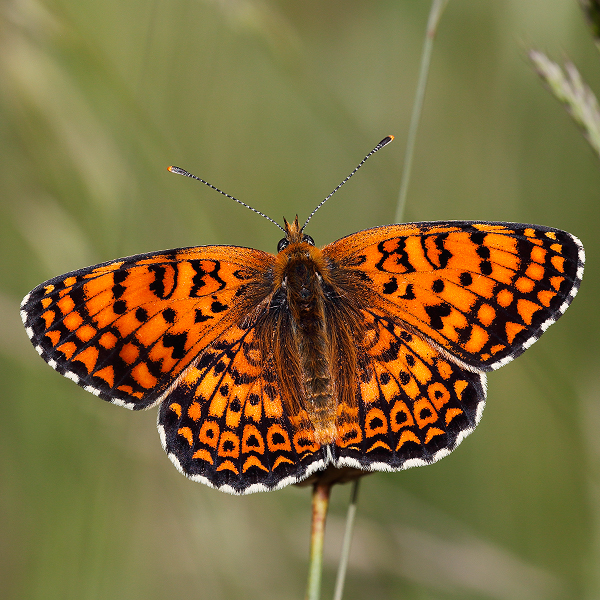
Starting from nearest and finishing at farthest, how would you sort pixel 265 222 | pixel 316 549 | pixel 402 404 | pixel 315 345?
pixel 316 549, pixel 402 404, pixel 315 345, pixel 265 222

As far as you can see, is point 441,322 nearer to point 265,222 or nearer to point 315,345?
point 315,345

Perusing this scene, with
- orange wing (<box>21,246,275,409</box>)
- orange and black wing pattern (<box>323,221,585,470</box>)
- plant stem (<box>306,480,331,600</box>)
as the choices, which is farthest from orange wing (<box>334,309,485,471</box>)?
orange wing (<box>21,246,275,409</box>)

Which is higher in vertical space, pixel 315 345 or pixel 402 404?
pixel 315 345

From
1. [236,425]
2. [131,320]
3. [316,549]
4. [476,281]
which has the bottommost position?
[316,549]

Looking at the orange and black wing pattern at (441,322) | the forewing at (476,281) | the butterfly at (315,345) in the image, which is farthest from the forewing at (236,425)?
the forewing at (476,281)

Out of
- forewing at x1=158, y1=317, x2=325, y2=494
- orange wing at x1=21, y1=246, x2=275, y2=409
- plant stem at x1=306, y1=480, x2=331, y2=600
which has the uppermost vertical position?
orange wing at x1=21, y1=246, x2=275, y2=409

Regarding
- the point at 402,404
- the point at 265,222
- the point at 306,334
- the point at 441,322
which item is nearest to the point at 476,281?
the point at 441,322

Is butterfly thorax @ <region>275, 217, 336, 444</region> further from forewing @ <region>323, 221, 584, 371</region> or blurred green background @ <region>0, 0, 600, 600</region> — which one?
blurred green background @ <region>0, 0, 600, 600</region>
